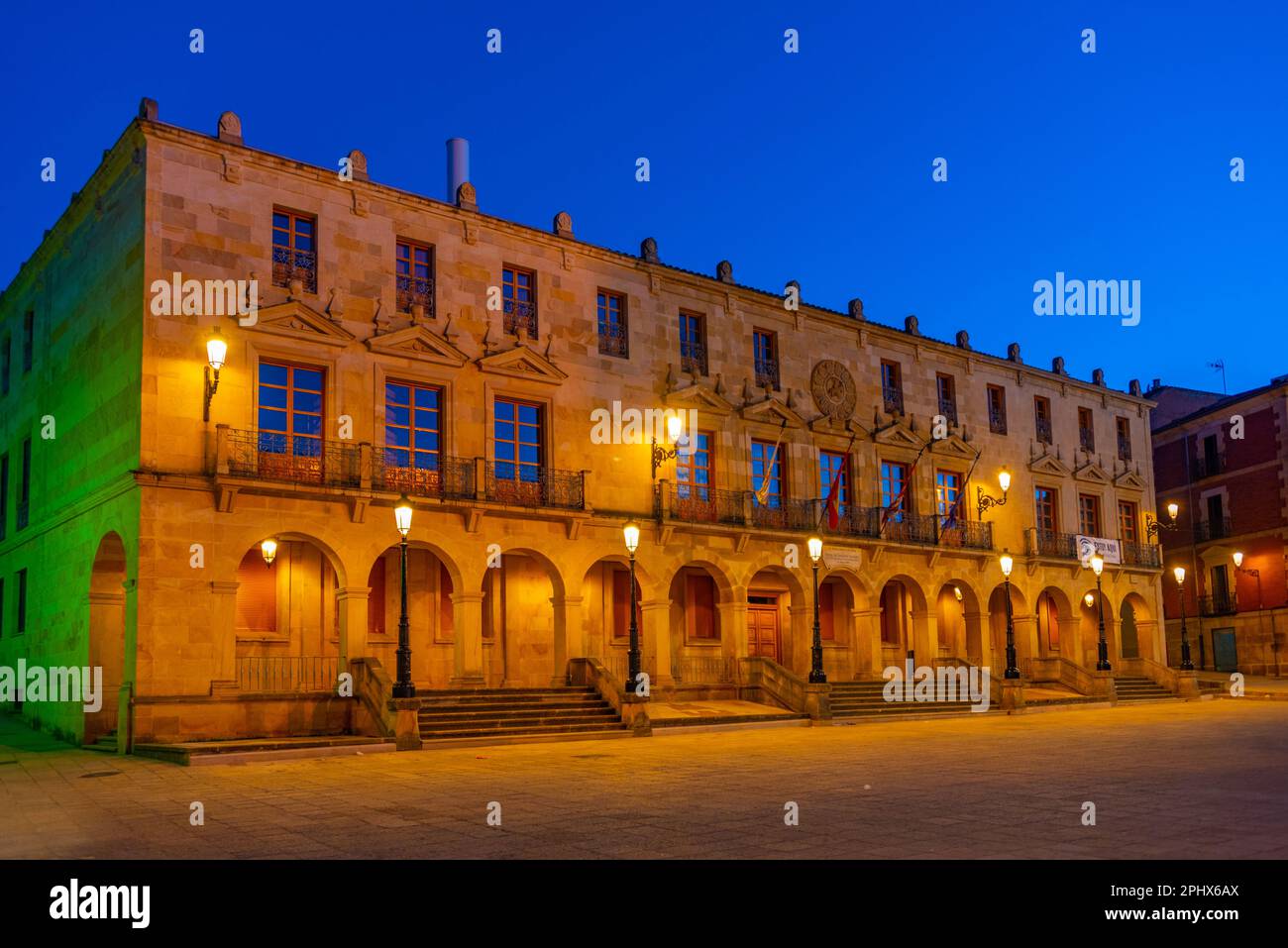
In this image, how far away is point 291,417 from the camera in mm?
22922

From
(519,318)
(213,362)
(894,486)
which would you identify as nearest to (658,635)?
(519,318)

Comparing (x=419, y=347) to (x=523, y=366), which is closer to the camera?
(x=419, y=347)

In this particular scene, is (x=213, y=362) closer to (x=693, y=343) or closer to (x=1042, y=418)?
(x=693, y=343)

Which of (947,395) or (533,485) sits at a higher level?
(947,395)

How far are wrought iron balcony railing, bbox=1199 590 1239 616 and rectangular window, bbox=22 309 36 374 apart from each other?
4352cm

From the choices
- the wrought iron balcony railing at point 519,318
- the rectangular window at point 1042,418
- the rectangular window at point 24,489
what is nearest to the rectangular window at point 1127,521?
the rectangular window at point 1042,418

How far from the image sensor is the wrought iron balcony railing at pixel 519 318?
2678cm

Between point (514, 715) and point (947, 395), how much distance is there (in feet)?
70.0

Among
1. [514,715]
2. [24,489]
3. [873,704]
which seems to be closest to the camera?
[514,715]

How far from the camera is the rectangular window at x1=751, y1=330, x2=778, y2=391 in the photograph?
3200 centimetres

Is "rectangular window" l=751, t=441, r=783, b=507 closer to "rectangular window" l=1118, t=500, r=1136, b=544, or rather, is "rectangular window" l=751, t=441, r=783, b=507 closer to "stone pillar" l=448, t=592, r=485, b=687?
"stone pillar" l=448, t=592, r=485, b=687

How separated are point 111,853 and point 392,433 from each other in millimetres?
16547

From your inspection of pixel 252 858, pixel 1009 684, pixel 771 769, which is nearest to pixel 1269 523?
pixel 1009 684
